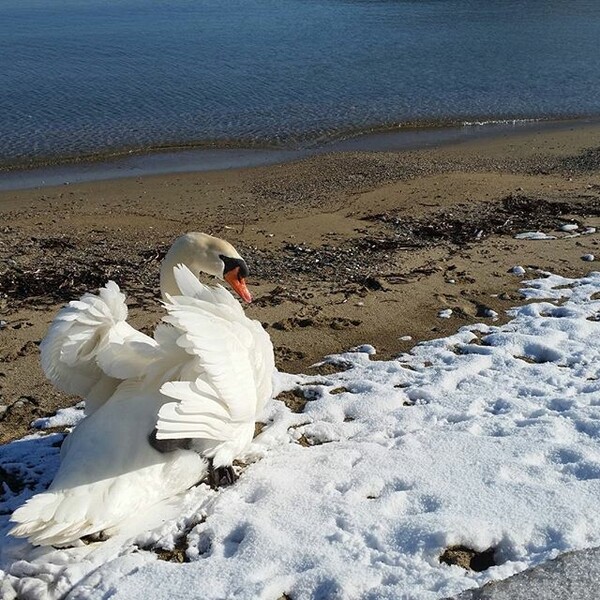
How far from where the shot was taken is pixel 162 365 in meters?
4.25

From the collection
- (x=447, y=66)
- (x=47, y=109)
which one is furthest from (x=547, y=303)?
(x=447, y=66)

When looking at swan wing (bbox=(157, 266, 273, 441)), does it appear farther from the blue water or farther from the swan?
the blue water

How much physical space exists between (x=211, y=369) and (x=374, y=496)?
111cm

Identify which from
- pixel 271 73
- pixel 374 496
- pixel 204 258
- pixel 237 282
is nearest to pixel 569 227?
pixel 237 282

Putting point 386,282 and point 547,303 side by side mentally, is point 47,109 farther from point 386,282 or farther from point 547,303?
point 547,303

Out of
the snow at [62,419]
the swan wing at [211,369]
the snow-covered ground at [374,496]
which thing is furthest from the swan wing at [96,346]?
the snow at [62,419]

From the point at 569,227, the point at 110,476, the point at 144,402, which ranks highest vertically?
the point at 144,402

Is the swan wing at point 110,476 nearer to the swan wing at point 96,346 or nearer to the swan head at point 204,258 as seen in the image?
the swan wing at point 96,346

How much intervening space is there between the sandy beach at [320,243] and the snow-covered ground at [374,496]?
848 millimetres

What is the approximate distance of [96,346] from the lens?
4406 millimetres

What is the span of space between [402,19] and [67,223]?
26018 millimetres

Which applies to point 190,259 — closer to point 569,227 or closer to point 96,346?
point 96,346

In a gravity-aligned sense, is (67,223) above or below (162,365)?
below

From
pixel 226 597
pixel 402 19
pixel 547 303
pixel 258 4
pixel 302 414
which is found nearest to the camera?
pixel 226 597
